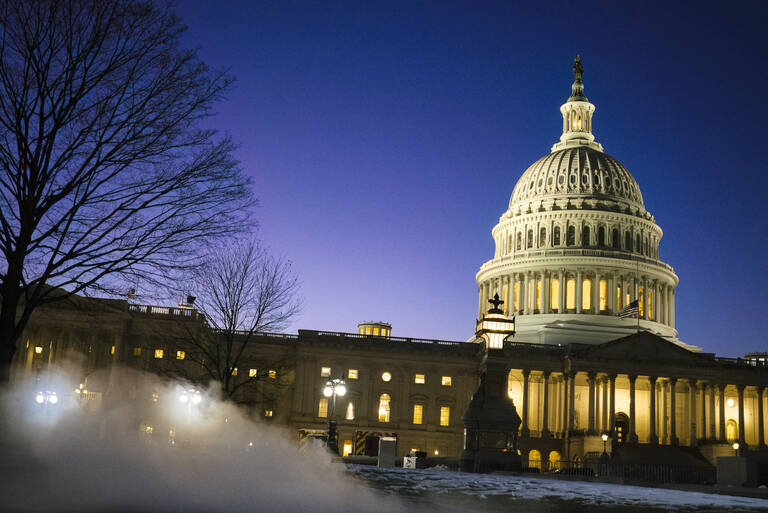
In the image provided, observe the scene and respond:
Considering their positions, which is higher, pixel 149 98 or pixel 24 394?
pixel 149 98

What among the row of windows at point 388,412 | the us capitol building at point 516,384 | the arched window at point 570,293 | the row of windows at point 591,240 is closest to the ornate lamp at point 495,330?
the us capitol building at point 516,384

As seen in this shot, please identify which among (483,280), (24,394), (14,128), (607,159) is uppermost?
(607,159)

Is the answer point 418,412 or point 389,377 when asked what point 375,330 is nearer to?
point 389,377

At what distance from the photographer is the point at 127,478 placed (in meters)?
13.2

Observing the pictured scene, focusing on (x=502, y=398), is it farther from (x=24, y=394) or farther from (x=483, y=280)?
(x=483, y=280)

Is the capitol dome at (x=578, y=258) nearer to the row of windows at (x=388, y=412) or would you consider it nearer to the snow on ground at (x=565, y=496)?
the row of windows at (x=388, y=412)

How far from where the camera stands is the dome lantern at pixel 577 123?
138m

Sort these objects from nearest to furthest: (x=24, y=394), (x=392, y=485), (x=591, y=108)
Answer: (x=24, y=394)
(x=392, y=485)
(x=591, y=108)

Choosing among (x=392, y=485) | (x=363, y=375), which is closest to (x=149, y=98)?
(x=392, y=485)

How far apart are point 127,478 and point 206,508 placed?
1.82m

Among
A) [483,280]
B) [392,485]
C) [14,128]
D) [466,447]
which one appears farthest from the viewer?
[483,280]

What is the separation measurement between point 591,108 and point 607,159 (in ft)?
49.6

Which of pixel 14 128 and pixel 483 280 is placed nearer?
pixel 14 128

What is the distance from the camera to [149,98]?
15.6m
